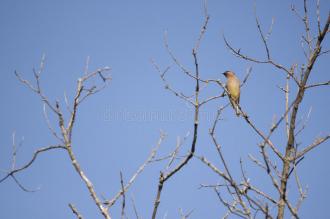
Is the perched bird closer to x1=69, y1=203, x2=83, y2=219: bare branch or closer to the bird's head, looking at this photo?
the bird's head

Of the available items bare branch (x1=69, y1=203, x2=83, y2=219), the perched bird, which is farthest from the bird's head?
bare branch (x1=69, y1=203, x2=83, y2=219)

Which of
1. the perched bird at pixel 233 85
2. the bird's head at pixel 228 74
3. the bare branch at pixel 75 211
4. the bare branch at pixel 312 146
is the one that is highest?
the bird's head at pixel 228 74

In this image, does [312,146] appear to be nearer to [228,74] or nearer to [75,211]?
[75,211]

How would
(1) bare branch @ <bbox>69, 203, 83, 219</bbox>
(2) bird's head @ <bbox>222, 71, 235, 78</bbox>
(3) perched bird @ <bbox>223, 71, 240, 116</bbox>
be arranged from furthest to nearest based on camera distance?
1. (2) bird's head @ <bbox>222, 71, 235, 78</bbox>
2. (3) perched bird @ <bbox>223, 71, 240, 116</bbox>
3. (1) bare branch @ <bbox>69, 203, 83, 219</bbox>

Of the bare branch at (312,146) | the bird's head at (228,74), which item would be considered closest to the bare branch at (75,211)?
the bare branch at (312,146)

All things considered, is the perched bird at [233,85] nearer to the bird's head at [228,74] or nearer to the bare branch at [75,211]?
the bird's head at [228,74]

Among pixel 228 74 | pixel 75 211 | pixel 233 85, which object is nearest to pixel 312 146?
pixel 75 211

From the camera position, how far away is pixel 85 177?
2.87m

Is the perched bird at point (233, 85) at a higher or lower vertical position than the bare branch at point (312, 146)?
higher

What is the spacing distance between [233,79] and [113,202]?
6.13m

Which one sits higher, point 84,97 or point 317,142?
point 84,97

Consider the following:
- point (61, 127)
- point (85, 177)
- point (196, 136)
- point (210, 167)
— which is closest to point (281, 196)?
point (210, 167)

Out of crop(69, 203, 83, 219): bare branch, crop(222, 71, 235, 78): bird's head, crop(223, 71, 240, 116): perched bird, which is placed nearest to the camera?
crop(69, 203, 83, 219): bare branch

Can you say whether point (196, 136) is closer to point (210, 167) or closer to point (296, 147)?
point (210, 167)
